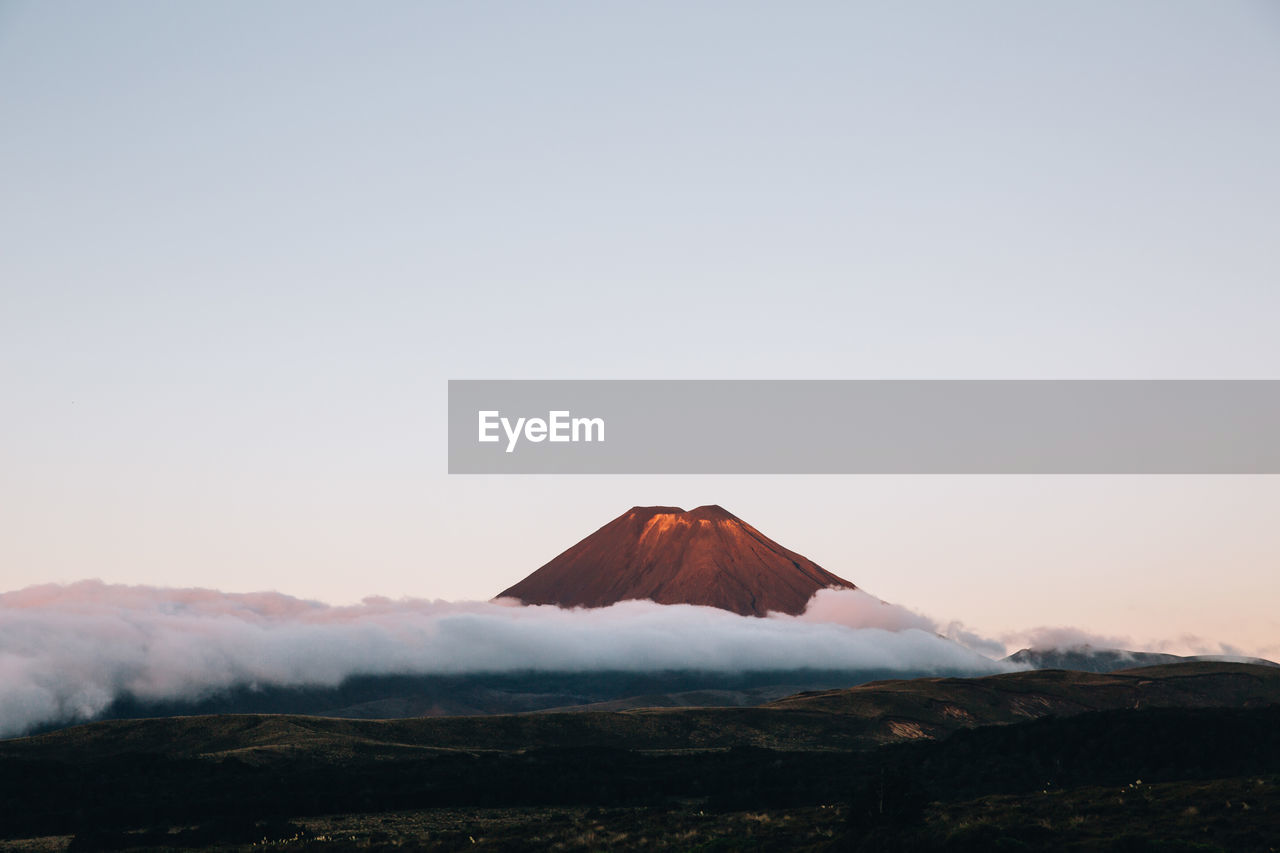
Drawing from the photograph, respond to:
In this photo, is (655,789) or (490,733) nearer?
(655,789)

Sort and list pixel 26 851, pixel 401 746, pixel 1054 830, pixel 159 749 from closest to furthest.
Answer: pixel 1054 830 < pixel 26 851 < pixel 401 746 < pixel 159 749

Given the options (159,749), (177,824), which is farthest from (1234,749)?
(159,749)

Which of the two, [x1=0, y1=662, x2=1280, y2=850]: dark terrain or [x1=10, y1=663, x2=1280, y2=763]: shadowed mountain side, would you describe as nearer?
[x1=0, y1=662, x2=1280, y2=850]: dark terrain

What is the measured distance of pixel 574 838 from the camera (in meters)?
79.7

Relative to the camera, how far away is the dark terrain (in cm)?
7244

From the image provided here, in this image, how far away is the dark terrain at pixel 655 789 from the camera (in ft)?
238

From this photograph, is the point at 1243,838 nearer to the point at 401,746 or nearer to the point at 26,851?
the point at 26,851

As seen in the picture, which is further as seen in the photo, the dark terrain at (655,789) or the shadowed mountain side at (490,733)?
the shadowed mountain side at (490,733)

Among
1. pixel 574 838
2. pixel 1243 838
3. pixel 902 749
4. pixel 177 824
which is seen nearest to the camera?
pixel 1243 838

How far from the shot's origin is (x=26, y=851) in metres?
86.4

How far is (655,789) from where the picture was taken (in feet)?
366

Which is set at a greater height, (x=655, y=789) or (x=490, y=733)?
(x=655, y=789)

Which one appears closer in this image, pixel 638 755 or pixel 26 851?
pixel 26 851

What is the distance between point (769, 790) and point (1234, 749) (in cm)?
4166
